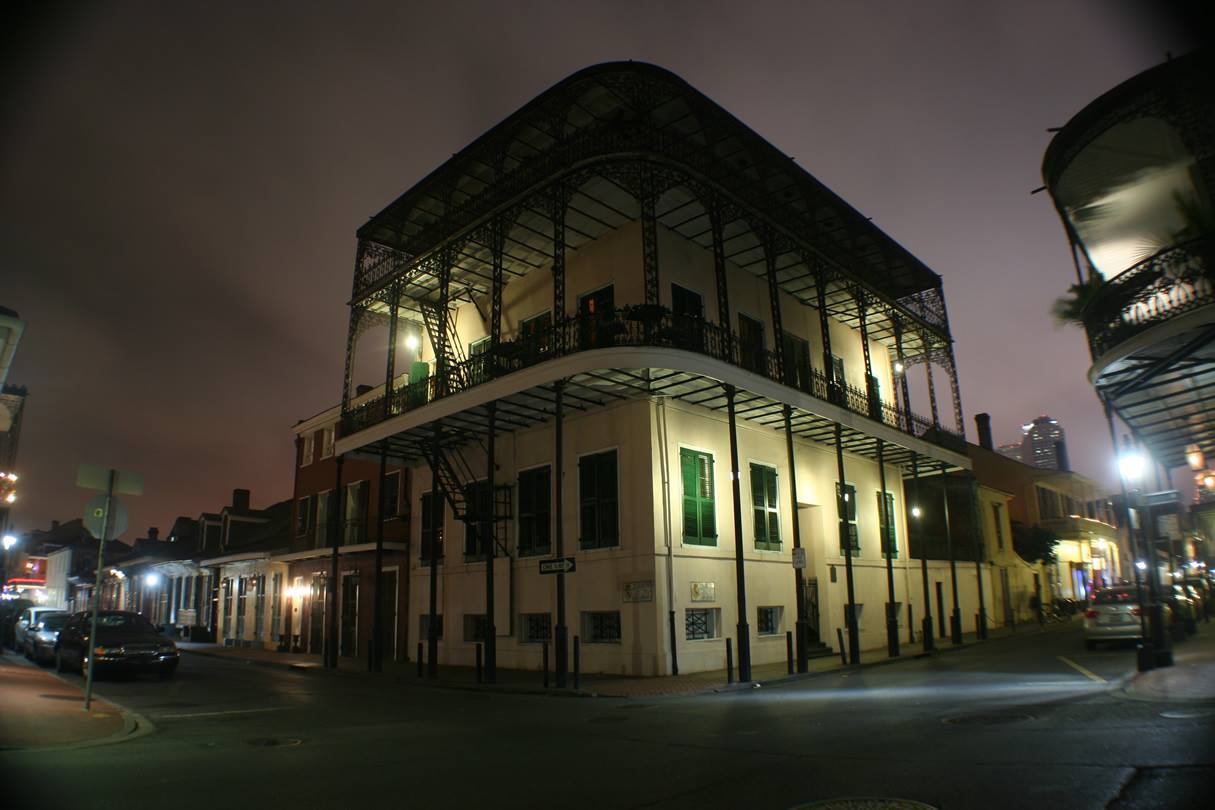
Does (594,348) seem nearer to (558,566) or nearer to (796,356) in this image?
(558,566)

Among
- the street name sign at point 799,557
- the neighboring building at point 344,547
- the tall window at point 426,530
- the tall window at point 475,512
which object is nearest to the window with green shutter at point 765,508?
the street name sign at point 799,557

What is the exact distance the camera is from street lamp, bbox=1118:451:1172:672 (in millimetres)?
12391

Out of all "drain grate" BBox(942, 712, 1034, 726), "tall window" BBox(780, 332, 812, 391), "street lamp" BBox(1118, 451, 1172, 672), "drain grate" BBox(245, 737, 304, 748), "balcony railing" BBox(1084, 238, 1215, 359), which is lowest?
"drain grate" BBox(245, 737, 304, 748)

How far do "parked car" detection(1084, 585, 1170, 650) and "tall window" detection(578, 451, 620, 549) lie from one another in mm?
11691

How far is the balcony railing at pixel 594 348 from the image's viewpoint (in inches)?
668

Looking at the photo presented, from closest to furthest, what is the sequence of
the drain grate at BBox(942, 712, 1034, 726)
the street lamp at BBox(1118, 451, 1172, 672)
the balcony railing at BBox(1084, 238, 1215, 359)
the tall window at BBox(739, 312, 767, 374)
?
the drain grate at BBox(942, 712, 1034, 726)
the balcony railing at BBox(1084, 238, 1215, 359)
the street lamp at BBox(1118, 451, 1172, 672)
the tall window at BBox(739, 312, 767, 374)

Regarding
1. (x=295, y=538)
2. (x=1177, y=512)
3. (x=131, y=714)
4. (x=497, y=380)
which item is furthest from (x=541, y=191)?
(x=295, y=538)

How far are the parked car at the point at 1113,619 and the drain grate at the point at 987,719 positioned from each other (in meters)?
11.7

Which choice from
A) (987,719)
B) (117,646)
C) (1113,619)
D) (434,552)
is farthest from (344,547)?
→ (1113,619)

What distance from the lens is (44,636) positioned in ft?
67.6

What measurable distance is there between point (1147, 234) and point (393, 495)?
75.0ft

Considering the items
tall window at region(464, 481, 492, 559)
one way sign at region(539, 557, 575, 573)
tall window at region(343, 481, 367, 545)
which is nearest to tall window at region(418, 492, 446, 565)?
tall window at region(464, 481, 492, 559)

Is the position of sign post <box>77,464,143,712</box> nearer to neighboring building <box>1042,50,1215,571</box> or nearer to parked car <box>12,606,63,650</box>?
parked car <box>12,606,63,650</box>

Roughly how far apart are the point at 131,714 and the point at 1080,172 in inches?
774
